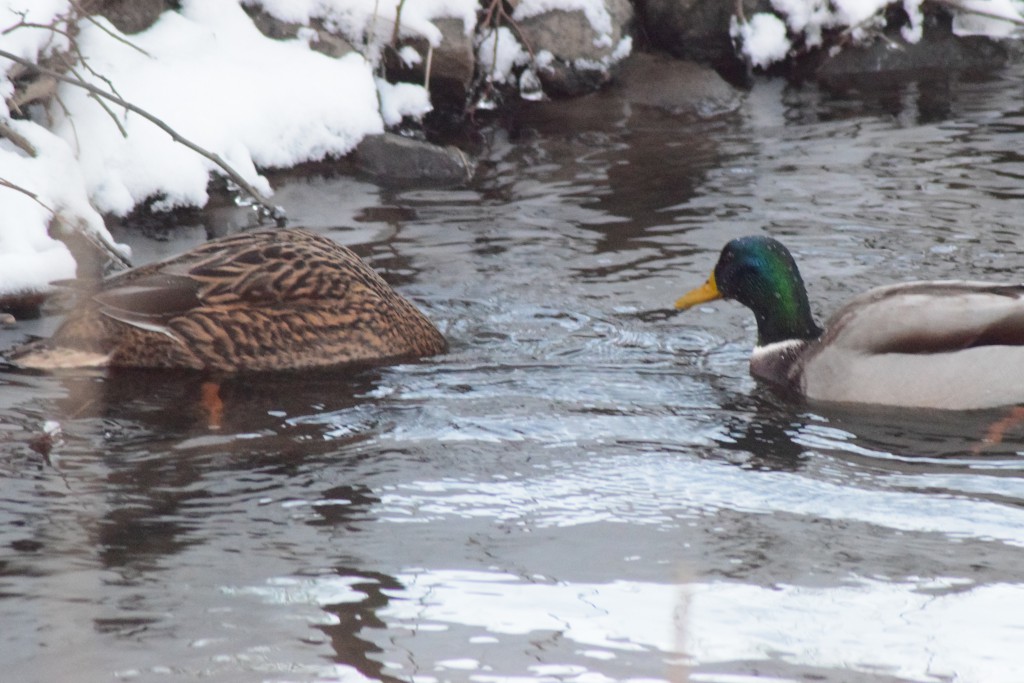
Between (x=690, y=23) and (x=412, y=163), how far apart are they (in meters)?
3.68

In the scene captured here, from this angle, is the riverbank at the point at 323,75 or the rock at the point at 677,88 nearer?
the riverbank at the point at 323,75

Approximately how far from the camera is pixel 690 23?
12.1 metres

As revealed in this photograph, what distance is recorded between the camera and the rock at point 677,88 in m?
11.2

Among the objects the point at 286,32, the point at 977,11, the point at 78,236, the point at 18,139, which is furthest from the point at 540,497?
the point at 977,11

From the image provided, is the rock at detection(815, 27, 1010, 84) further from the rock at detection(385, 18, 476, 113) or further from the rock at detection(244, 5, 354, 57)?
the rock at detection(244, 5, 354, 57)

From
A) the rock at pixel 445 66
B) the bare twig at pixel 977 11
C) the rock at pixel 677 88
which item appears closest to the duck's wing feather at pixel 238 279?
the rock at pixel 445 66

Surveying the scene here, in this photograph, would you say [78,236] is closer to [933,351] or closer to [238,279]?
[238,279]

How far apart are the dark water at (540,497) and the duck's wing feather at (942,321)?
32 centimetres

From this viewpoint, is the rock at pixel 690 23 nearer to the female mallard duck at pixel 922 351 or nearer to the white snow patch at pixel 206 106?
the white snow patch at pixel 206 106

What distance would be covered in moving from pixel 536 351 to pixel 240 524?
2135mm

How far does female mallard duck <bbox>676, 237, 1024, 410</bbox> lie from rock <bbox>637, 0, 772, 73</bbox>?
20.7ft

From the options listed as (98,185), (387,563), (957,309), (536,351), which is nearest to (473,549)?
(387,563)

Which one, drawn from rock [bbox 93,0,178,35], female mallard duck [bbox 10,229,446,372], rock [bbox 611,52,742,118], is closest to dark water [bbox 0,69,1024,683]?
female mallard duck [bbox 10,229,446,372]

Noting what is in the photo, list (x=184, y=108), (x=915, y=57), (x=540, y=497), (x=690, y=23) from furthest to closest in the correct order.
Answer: (x=915, y=57), (x=690, y=23), (x=184, y=108), (x=540, y=497)
